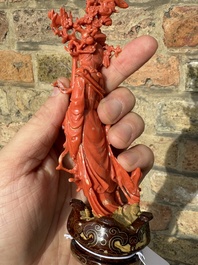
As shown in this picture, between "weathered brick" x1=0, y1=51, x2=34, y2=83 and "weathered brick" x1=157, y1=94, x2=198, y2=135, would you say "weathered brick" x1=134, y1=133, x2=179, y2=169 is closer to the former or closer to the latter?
"weathered brick" x1=157, y1=94, x2=198, y2=135

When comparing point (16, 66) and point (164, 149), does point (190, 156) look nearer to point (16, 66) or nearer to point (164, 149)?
point (164, 149)

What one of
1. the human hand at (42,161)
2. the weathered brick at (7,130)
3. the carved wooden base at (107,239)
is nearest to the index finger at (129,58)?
the human hand at (42,161)

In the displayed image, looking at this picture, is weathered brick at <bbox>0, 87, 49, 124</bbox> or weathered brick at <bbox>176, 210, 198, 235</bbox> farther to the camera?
weathered brick at <bbox>0, 87, 49, 124</bbox>

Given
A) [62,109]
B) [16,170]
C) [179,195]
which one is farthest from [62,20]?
[179,195]

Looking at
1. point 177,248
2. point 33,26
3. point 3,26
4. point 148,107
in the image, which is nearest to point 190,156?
point 148,107

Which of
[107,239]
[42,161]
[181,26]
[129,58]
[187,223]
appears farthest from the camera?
[187,223]

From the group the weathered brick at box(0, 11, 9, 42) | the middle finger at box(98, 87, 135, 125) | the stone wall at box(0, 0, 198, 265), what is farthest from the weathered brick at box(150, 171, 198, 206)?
the weathered brick at box(0, 11, 9, 42)
